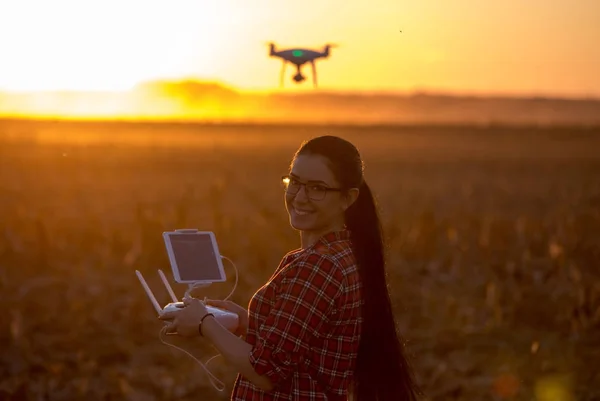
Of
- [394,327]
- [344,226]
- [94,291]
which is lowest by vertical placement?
[94,291]

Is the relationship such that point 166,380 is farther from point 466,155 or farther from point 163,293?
point 466,155

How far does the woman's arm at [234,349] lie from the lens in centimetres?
299

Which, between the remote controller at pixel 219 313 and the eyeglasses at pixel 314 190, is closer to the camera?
the eyeglasses at pixel 314 190

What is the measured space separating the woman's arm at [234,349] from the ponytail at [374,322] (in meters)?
0.38

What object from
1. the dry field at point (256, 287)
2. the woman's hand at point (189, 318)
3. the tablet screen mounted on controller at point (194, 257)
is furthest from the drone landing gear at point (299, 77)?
the dry field at point (256, 287)

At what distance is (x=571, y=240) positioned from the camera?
13.5 m

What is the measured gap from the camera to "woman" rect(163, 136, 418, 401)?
294 cm

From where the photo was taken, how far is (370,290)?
3137mm

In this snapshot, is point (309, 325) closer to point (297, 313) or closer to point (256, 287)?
point (297, 313)

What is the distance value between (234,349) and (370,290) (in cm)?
46

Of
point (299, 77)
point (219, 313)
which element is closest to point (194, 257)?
point (219, 313)

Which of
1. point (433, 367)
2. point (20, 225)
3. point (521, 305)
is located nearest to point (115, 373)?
point (433, 367)

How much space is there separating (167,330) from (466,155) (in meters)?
53.7

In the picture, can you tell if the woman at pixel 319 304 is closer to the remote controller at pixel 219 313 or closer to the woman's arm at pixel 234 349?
the woman's arm at pixel 234 349
